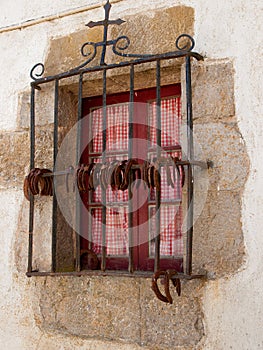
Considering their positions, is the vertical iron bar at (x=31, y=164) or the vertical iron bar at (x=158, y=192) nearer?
the vertical iron bar at (x=158, y=192)

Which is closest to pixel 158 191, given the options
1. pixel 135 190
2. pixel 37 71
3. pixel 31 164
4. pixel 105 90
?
pixel 135 190

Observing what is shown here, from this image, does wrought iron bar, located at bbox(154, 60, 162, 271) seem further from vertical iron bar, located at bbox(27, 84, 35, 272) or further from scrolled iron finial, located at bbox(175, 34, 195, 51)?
vertical iron bar, located at bbox(27, 84, 35, 272)

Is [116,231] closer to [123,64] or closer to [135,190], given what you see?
[135,190]

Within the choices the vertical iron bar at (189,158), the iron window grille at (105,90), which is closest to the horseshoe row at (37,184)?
the iron window grille at (105,90)

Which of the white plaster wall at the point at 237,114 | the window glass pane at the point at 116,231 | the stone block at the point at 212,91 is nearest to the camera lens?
the white plaster wall at the point at 237,114

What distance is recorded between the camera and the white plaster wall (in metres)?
1.72

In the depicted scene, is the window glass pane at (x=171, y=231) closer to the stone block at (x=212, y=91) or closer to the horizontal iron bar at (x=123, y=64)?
the stone block at (x=212, y=91)

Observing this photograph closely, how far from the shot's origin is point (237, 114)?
6.00 feet

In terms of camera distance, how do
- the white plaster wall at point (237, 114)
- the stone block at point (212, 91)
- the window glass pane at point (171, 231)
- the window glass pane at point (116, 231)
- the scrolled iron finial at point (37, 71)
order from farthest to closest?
the scrolled iron finial at point (37, 71) → the window glass pane at point (116, 231) → the window glass pane at point (171, 231) → the stone block at point (212, 91) → the white plaster wall at point (237, 114)

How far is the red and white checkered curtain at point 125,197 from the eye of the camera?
198 cm

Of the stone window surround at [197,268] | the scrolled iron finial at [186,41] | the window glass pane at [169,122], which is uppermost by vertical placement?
the scrolled iron finial at [186,41]

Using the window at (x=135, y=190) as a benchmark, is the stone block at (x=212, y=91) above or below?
above

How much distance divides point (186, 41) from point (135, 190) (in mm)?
628

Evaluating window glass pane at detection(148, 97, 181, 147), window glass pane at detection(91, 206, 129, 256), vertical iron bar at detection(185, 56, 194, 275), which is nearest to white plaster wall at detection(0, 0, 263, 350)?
vertical iron bar at detection(185, 56, 194, 275)
